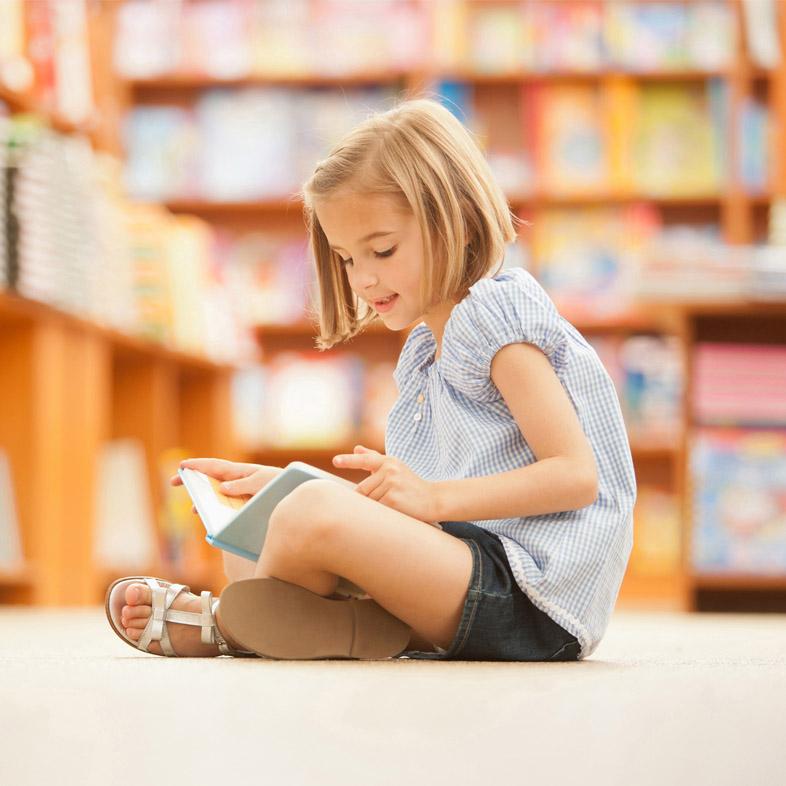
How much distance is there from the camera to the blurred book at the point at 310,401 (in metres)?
4.90

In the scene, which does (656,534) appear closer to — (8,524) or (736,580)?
(736,580)

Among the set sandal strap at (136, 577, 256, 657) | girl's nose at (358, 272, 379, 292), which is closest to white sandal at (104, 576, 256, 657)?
sandal strap at (136, 577, 256, 657)

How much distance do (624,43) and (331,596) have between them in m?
3.91

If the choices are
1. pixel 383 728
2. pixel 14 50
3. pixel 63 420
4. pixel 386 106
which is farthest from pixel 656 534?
pixel 383 728

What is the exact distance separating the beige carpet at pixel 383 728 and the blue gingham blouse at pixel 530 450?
22cm

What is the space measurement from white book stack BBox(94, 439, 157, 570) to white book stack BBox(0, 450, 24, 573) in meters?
0.60

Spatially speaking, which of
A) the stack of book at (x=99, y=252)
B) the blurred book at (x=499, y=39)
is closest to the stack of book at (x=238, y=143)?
the blurred book at (x=499, y=39)

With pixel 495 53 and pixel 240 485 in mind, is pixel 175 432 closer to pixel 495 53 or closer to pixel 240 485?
pixel 495 53

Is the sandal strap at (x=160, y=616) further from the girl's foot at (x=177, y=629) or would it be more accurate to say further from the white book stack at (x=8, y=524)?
the white book stack at (x=8, y=524)

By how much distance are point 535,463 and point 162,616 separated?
0.37 meters

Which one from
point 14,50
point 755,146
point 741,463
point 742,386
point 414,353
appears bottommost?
point 741,463

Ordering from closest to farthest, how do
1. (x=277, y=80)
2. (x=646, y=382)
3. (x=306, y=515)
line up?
(x=306, y=515), (x=646, y=382), (x=277, y=80)

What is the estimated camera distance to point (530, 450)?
51.4 inches

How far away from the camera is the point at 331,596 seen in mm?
1272
